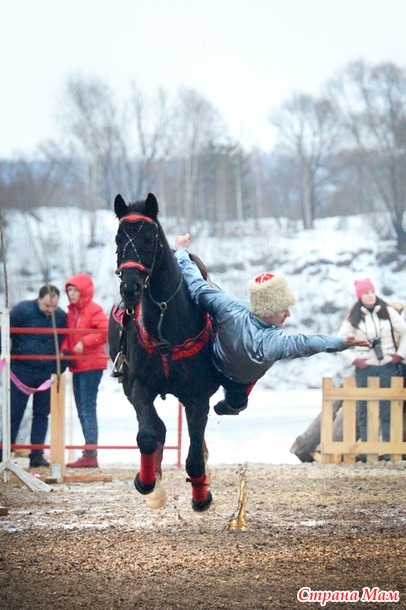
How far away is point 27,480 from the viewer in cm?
834

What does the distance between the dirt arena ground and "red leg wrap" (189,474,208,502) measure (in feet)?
0.75

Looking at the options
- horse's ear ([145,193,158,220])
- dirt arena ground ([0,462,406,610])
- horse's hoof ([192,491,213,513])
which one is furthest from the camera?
horse's hoof ([192,491,213,513])

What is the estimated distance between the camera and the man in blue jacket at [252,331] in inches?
220

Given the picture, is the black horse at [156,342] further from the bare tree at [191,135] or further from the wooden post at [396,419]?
the bare tree at [191,135]

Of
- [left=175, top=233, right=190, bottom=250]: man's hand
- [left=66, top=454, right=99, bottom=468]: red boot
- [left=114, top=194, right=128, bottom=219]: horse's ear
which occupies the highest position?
[left=114, top=194, right=128, bottom=219]: horse's ear

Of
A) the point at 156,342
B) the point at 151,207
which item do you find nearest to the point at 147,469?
the point at 156,342

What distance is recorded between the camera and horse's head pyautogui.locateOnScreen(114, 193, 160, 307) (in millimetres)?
5109

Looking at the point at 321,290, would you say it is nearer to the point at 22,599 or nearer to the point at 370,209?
the point at 370,209

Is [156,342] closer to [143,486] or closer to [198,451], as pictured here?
[198,451]

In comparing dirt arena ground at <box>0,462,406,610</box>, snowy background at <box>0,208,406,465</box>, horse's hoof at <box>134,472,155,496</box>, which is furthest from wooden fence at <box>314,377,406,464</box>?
snowy background at <box>0,208,406,465</box>

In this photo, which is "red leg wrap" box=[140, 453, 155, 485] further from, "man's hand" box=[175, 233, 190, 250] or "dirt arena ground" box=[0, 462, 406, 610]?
"man's hand" box=[175, 233, 190, 250]

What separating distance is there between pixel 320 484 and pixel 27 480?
2.49 metres

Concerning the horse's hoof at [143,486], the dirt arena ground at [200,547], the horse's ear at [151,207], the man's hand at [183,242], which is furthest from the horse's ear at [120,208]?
the dirt arena ground at [200,547]

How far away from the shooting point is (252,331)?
5.70m
